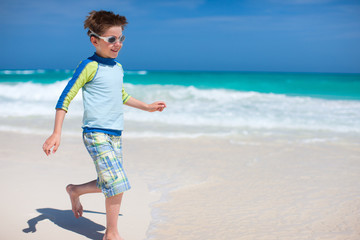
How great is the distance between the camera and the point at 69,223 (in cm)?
291

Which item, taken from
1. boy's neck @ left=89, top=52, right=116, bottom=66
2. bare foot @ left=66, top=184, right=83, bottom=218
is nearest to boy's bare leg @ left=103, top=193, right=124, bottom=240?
bare foot @ left=66, top=184, right=83, bottom=218

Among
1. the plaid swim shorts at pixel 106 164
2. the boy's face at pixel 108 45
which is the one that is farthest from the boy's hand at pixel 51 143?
the boy's face at pixel 108 45

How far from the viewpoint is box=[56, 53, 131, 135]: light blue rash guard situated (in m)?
2.29

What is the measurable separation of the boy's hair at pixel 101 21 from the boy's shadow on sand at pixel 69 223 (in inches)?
59.3

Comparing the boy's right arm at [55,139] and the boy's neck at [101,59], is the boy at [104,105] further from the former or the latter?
the boy's right arm at [55,139]

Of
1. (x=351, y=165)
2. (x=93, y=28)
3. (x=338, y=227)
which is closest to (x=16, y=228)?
(x=93, y=28)

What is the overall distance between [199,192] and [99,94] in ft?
5.95

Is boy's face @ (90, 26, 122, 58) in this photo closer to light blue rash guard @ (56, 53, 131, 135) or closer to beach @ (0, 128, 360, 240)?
light blue rash guard @ (56, 53, 131, 135)

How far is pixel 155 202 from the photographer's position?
11.2 ft

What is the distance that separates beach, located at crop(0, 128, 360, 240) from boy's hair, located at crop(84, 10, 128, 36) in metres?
1.52

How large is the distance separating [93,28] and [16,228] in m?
1.65

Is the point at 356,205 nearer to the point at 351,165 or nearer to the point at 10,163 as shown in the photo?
Answer: the point at 351,165

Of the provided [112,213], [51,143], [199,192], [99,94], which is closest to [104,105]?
[99,94]

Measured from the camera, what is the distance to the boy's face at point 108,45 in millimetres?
2361
